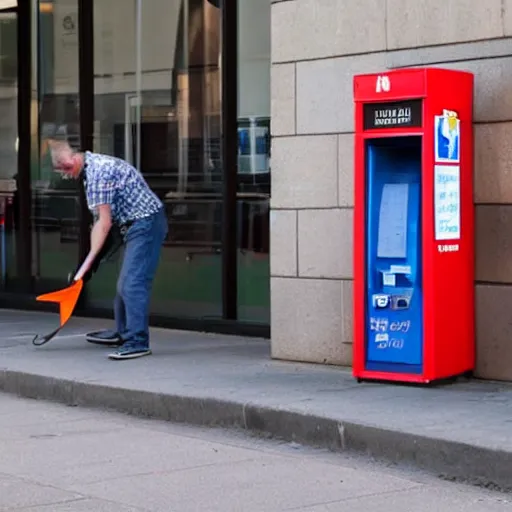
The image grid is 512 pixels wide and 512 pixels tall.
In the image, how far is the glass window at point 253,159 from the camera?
37.5ft

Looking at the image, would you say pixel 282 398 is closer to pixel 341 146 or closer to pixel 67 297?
pixel 341 146

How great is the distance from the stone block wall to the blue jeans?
95cm

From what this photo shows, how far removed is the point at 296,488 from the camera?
648 centimetres

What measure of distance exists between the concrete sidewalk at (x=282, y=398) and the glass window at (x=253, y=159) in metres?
0.60

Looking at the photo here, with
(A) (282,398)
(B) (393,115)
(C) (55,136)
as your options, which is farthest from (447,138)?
(C) (55,136)

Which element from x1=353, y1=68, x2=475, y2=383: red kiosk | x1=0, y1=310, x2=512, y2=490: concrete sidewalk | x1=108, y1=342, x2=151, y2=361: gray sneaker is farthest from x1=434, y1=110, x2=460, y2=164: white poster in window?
x1=108, y1=342, x2=151, y2=361: gray sneaker

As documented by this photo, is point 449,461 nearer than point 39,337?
Yes

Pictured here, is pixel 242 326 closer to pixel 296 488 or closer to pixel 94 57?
pixel 94 57

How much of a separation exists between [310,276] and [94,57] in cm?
489

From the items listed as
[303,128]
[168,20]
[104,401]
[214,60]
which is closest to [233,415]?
[104,401]

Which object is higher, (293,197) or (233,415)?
(293,197)

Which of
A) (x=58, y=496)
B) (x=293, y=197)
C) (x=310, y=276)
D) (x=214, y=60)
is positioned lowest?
(x=58, y=496)

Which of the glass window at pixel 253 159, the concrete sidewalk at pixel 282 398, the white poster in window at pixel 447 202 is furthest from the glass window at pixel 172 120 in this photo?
the white poster in window at pixel 447 202

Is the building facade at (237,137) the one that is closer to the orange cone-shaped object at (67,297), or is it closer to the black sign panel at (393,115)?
the black sign panel at (393,115)
